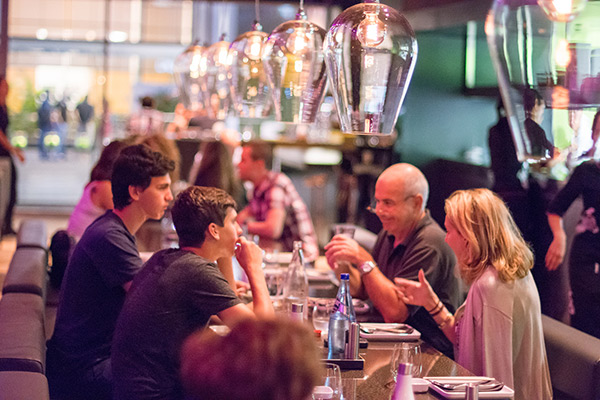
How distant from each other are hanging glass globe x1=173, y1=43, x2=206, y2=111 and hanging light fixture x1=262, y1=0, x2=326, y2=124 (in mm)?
1144

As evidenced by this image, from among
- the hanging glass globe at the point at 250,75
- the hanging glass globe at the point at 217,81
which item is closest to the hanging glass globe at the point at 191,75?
the hanging glass globe at the point at 217,81

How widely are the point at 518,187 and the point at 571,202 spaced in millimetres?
978

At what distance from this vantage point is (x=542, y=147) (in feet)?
4.37

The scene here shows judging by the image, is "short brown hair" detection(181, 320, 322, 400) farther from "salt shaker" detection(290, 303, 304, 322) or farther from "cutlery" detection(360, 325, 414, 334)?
"cutlery" detection(360, 325, 414, 334)

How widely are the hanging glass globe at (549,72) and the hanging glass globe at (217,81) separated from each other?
6.46 feet

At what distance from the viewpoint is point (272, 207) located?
5168 mm


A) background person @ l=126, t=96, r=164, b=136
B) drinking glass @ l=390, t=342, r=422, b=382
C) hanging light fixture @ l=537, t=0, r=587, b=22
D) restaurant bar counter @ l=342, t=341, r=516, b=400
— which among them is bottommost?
restaurant bar counter @ l=342, t=341, r=516, b=400

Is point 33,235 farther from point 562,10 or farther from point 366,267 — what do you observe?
point 562,10

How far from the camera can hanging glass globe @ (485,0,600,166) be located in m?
1.15

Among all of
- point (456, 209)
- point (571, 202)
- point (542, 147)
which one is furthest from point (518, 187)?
point (542, 147)

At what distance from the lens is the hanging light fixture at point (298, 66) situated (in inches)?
90.0

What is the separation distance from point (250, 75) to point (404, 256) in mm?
1098

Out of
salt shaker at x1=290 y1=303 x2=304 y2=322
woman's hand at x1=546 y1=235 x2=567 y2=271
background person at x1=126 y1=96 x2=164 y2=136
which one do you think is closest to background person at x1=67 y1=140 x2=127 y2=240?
salt shaker at x1=290 y1=303 x2=304 y2=322

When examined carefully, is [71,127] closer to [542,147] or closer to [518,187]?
[518,187]
